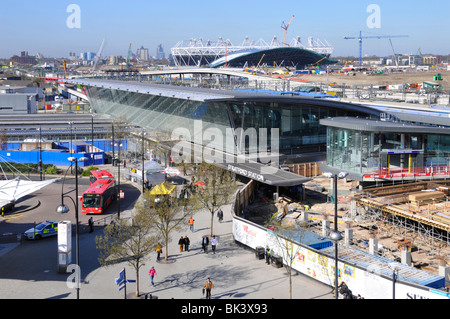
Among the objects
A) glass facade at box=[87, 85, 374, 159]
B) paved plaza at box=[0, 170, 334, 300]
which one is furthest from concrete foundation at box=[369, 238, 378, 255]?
glass facade at box=[87, 85, 374, 159]

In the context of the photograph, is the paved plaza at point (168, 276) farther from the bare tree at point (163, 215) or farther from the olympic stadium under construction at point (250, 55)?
the olympic stadium under construction at point (250, 55)

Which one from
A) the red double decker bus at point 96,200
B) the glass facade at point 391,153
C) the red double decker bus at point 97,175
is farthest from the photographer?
the red double decker bus at point 97,175

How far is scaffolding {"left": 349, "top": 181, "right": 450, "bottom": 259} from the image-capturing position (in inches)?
774

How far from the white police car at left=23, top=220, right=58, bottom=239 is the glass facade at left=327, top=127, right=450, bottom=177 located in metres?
14.2

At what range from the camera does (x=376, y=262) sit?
1580 cm

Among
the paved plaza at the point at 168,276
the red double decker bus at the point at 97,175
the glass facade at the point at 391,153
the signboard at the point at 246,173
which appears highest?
the glass facade at the point at 391,153

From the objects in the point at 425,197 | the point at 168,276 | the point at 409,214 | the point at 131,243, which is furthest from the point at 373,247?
the point at 131,243

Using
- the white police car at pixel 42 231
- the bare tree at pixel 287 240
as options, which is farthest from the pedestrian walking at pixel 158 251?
the white police car at pixel 42 231

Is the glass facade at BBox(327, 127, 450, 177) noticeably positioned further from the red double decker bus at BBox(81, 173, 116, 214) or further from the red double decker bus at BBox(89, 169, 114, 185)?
the red double decker bus at BBox(89, 169, 114, 185)

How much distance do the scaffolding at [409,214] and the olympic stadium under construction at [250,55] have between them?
123m

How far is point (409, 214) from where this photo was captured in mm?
20328

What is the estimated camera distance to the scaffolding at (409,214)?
1967 cm
